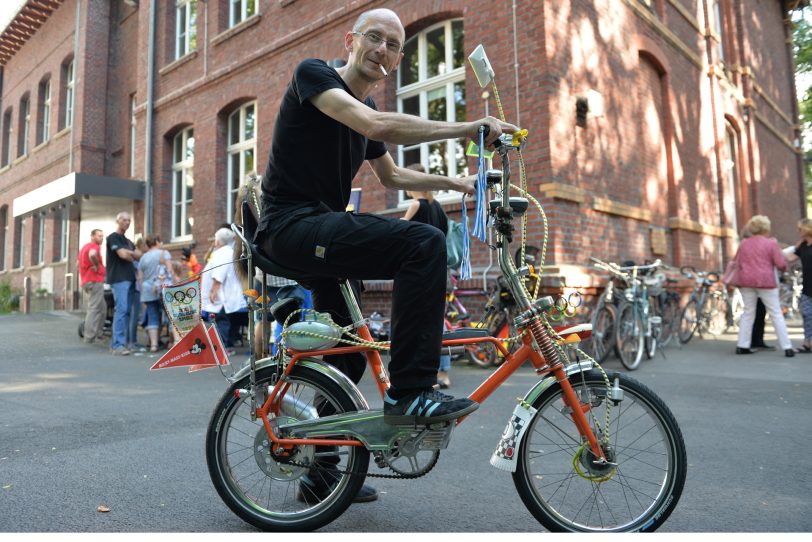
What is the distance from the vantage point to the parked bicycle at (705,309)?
9.91m

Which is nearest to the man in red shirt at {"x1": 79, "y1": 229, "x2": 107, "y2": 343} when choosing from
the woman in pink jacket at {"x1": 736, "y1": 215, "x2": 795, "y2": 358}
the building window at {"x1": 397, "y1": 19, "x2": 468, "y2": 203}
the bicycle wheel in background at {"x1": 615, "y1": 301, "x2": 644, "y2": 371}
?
the building window at {"x1": 397, "y1": 19, "x2": 468, "y2": 203}

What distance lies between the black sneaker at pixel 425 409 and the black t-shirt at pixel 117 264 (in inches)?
296

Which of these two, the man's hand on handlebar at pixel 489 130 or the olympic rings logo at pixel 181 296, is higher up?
the man's hand on handlebar at pixel 489 130

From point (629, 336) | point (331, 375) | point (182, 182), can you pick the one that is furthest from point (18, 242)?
point (331, 375)

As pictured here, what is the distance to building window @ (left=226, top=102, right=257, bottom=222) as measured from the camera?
12.4m

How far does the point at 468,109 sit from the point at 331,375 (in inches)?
258

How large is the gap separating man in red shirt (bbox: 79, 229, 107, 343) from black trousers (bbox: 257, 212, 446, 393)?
7627mm

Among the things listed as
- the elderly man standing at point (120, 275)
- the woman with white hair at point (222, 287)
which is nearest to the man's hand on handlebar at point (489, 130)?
the woman with white hair at point (222, 287)

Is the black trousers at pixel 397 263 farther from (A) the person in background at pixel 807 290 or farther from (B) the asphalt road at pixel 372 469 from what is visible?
(A) the person in background at pixel 807 290

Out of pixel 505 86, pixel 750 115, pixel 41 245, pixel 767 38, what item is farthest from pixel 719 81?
pixel 41 245

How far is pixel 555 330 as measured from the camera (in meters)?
2.39

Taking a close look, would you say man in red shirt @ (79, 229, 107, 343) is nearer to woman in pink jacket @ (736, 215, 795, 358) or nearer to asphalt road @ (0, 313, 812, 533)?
asphalt road @ (0, 313, 812, 533)

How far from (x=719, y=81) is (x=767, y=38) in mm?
6927

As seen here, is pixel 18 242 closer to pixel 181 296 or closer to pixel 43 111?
pixel 43 111
